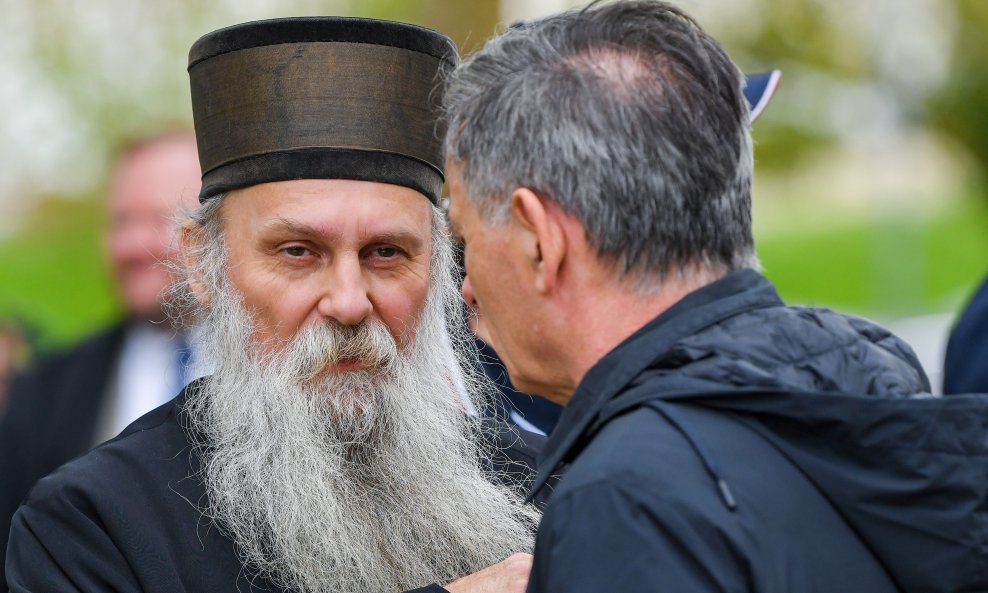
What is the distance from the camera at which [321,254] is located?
298 centimetres

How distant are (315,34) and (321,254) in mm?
564

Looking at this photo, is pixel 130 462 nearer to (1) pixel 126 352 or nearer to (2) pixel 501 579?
(2) pixel 501 579

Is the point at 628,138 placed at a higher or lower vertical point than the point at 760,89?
higher

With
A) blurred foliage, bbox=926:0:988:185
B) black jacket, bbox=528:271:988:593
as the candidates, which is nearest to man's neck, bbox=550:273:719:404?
black jacket, bbox=528:271:988:593

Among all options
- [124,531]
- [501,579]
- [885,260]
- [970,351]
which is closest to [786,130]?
[885,260]

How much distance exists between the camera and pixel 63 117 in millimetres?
7926

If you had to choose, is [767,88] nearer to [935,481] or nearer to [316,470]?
[316,470]

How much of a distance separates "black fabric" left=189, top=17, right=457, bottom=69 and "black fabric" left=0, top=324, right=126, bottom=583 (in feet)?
7.17

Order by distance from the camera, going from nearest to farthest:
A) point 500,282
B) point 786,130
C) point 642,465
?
point 642,465 < point 500,282 < point 786,130

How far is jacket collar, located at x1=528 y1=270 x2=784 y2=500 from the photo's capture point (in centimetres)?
189

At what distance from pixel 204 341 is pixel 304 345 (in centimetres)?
44

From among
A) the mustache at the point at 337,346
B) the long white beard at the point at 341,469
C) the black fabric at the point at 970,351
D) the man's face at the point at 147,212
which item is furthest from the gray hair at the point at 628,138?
the man's face at the point at 147,212

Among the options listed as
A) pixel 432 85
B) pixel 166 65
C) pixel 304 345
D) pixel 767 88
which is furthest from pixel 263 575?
pixel 166 65

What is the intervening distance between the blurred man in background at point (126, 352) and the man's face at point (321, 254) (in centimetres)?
183
